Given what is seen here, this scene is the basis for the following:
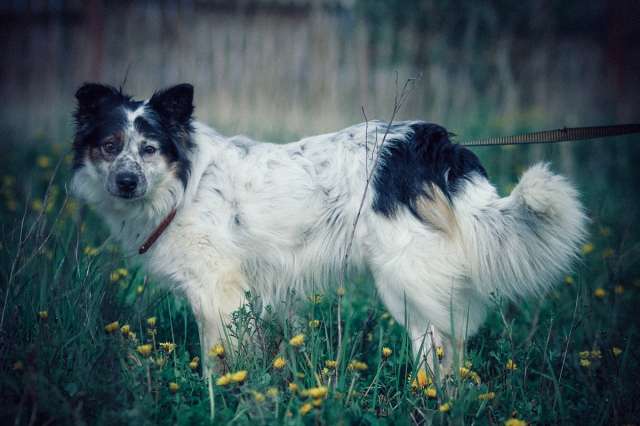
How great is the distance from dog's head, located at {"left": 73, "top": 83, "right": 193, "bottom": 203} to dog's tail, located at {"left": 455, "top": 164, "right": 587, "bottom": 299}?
1.67 metres

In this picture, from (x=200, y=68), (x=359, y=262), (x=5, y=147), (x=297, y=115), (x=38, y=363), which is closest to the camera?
(x=38, y=363)

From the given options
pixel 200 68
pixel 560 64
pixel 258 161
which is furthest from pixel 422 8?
Answer: pixel 258 161

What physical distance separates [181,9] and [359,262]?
6.93m

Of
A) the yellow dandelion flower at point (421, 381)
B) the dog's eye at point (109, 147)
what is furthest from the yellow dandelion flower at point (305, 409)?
the dog's eye at point (109, 147)

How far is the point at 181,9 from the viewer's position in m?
8.18

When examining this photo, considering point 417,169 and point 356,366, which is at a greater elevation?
point 417,169

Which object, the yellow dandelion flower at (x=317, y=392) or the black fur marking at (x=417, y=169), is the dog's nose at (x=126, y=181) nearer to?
the black fur marking at (x=417, y=169)

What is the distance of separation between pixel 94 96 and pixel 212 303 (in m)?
1.43

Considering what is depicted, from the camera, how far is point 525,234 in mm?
2527

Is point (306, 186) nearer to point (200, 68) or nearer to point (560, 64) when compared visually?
point (200, 68)

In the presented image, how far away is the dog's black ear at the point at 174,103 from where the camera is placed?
2944 millimetres

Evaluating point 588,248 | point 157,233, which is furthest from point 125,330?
point 588,248

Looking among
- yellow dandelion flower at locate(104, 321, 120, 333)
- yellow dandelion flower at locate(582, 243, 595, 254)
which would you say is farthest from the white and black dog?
yellow dandelion flower at locate(582, 243, 595, 254)

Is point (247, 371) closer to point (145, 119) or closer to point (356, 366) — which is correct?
point (356, 366)
